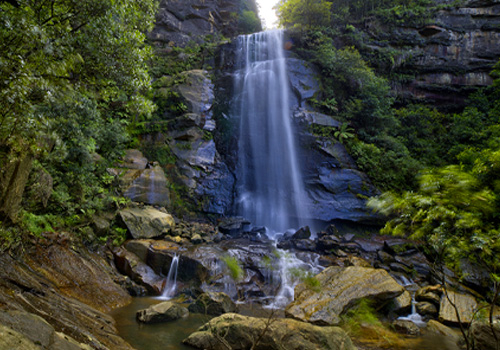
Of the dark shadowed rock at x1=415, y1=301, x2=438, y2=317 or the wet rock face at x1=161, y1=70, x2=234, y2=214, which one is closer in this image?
the dark shadowed rock at x1=415, y1=301, x2=438, y2=317

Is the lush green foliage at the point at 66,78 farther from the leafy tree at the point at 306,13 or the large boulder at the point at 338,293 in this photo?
the leafy tree at the point at 306,13

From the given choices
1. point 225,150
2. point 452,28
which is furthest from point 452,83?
point 225,150

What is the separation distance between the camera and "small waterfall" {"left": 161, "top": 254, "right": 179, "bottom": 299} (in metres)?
8.16

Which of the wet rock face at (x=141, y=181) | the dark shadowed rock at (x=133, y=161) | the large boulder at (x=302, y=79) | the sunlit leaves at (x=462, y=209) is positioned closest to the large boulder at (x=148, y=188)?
the wet rock face at (x=141, y=181)

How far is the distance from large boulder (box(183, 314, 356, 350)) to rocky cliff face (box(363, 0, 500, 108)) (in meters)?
22.4

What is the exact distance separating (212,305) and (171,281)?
2185mm

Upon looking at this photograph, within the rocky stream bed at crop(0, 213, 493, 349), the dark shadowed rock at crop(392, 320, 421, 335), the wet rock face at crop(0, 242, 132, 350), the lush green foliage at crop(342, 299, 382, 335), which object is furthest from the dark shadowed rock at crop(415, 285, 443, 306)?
the wet rock face at crop(0, 242, 132, 350)

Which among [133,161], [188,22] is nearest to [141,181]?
[133,161]

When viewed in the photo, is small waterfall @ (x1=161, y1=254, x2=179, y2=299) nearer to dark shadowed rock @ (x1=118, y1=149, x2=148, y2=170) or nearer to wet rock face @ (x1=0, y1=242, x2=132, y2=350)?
wet rock face @ (x1=0, y1=242, x2=132, y2=350)

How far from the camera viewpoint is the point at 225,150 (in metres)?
17.4

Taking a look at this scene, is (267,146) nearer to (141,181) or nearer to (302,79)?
(302,79)

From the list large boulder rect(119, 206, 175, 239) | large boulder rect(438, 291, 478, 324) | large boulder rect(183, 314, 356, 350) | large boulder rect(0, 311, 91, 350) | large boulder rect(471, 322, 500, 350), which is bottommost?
large boulder rect(438, 291, 478, 324)

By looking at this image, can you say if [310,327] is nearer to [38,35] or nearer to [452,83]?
[38,35]

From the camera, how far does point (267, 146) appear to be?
1792cm
